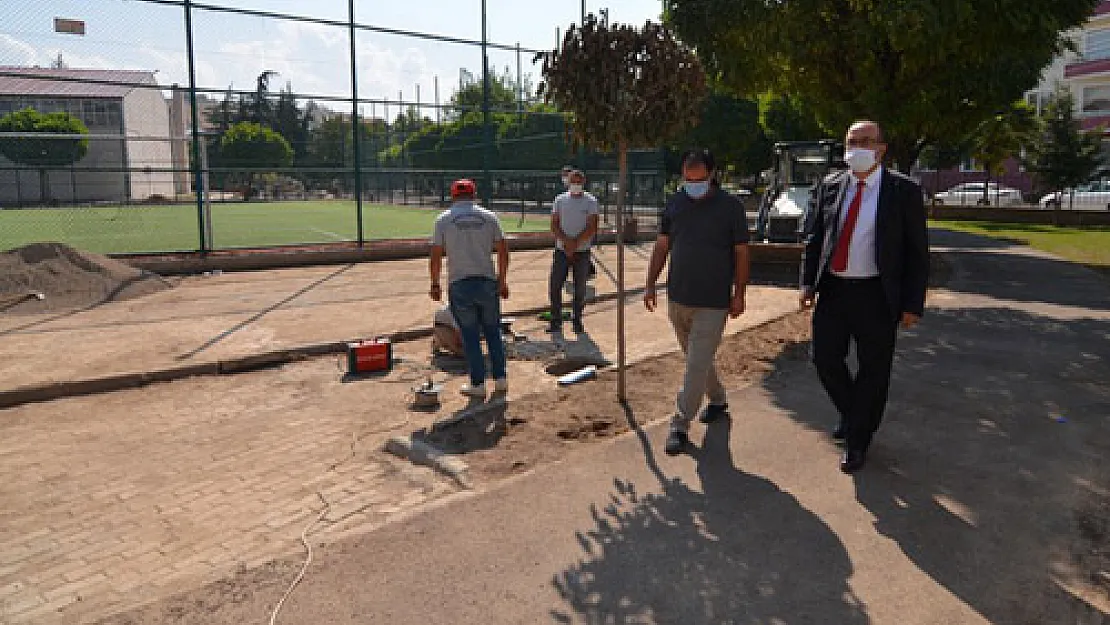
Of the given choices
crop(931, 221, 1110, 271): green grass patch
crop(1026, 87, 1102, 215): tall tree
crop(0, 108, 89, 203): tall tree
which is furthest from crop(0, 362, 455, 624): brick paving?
crop(1026, 87, 1102, 215): tall tree

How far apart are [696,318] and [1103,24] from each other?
197ft

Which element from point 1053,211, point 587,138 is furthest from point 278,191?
point 1053,211

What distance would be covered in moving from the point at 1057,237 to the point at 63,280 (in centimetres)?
2630

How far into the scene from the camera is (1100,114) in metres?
48.8

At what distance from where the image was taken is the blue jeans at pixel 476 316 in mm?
6355

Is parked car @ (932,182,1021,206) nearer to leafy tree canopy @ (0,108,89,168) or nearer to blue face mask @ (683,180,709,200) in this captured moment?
leafy tree canopy @ (0,108,89,168)

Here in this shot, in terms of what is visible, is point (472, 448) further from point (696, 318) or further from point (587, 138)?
point (587, 138)

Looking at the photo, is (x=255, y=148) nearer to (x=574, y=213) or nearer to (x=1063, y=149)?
(x=574, y=213)

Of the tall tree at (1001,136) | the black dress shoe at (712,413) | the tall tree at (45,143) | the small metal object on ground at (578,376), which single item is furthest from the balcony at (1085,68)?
the black dress shoe at (712,413)

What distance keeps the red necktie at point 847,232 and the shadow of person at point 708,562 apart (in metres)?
1.38

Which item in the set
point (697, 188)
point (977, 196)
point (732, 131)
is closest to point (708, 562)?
point (697, 188)

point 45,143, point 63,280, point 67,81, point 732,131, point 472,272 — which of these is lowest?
point 63,280

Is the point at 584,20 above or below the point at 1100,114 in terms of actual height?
below

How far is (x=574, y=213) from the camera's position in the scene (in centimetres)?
896
